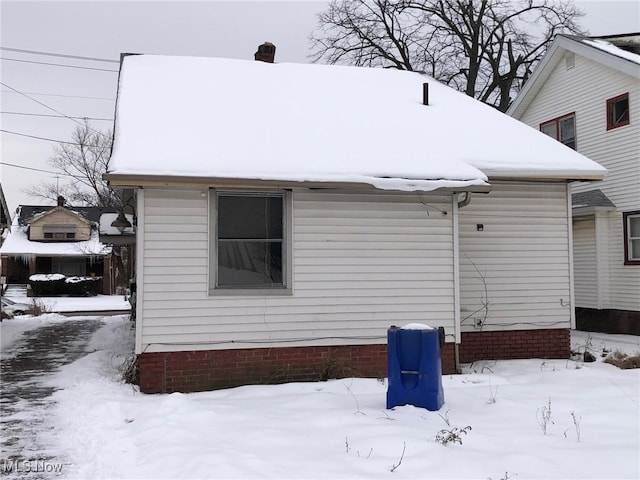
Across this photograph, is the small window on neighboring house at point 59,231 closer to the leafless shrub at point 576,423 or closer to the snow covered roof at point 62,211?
the snow covered roof at point 62,211

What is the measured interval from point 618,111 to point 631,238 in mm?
3096

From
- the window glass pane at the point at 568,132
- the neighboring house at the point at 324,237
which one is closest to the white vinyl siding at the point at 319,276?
the neighboring house at the point at 324,237

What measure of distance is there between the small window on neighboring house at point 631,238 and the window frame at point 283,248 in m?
9.23

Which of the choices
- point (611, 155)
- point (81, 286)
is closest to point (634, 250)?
point (611, 155)

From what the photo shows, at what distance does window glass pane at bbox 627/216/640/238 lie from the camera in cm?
1388

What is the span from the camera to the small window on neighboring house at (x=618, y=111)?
1432 cm

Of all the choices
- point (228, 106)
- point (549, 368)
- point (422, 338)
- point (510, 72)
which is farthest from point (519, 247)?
point (510, 72)

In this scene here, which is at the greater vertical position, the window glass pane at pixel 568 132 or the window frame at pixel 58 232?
the window glass pane at pixel 568 132

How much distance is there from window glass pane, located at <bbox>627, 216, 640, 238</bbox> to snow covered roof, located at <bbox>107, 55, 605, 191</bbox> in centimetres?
439

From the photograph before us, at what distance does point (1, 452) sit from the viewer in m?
Result: 5.66

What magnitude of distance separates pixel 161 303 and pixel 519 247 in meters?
5.89

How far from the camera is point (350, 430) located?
5.96m

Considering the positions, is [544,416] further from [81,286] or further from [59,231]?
[59,231]

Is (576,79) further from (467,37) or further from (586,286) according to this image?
(467,37)
